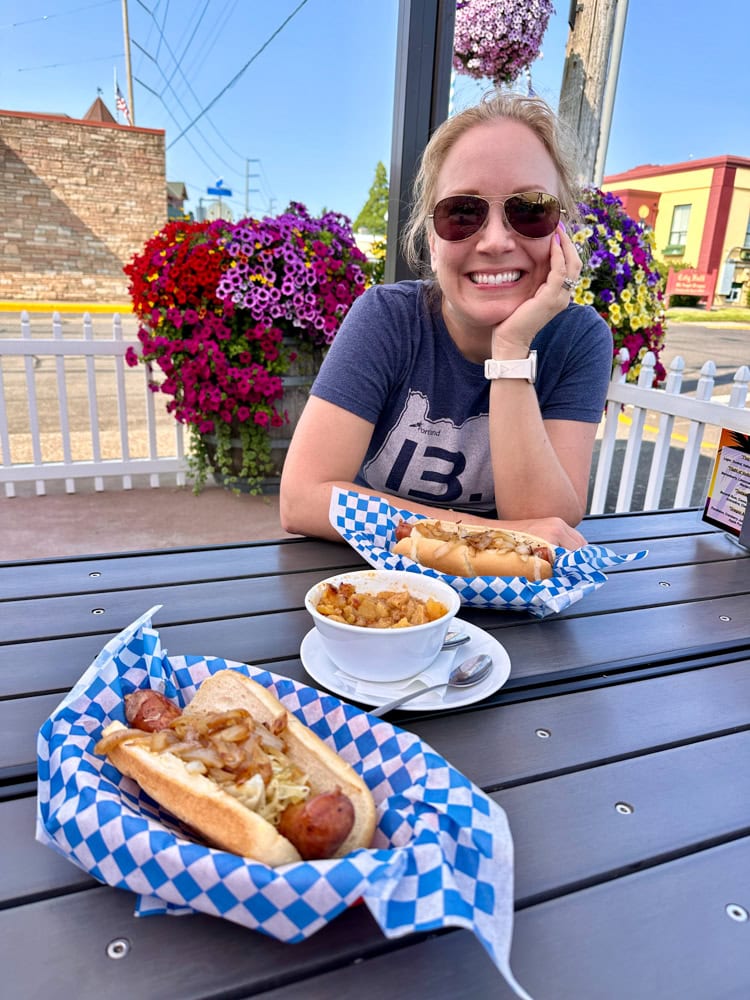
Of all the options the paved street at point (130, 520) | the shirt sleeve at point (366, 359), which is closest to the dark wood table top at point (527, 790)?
the shirt sleeve at point (366, 359)

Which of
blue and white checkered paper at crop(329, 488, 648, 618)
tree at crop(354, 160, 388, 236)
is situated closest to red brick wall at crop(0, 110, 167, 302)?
tree at crop(354, 160, 388, 236)

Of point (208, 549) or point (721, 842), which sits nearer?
point (721, 842)

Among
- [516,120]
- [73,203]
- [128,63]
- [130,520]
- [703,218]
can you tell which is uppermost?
[128,63]

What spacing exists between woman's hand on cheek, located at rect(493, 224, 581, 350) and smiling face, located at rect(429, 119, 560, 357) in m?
0.06

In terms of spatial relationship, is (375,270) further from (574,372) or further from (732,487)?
(732,487)

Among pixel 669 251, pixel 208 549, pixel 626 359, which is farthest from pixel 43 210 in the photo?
pixel 669 251

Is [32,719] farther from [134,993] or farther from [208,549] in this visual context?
[208,549]

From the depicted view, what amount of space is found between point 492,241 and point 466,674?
47.3 inches

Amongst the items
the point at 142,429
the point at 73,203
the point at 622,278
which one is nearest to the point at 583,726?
the point at 622,278

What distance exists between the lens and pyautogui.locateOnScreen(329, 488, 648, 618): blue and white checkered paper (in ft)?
4.07

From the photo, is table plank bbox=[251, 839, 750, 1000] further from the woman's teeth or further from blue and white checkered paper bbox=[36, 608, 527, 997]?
the woman's teeth

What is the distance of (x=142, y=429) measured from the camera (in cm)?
648

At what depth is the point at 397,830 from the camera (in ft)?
2.11

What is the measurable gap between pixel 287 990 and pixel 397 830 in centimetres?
16
